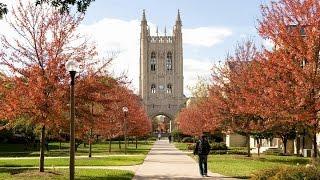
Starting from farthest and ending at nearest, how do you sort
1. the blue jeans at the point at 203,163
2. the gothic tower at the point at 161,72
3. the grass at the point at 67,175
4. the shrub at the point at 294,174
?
1. the gothic tower at the point at 161,72
2. the blue jeans at the point at 203,163
3. the grass at the point at 67,175
4. the shrub at the point at 294,174

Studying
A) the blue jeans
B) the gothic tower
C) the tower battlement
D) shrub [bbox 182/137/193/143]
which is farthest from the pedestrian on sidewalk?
the tower battlement

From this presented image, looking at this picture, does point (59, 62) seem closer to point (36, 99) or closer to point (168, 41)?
point (36, 99)

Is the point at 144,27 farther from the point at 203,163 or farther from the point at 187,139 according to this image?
the point at 203,163

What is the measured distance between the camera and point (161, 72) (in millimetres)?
126500

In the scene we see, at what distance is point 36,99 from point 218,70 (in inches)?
678

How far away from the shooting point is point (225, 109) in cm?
3234

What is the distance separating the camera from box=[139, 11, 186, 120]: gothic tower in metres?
124

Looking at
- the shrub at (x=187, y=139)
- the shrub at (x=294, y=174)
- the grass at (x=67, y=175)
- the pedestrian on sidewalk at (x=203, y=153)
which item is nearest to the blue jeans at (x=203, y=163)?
the pedestrian on sidewalk at (x=203, y=153)

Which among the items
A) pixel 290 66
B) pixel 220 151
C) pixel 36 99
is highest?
pixel 290 66

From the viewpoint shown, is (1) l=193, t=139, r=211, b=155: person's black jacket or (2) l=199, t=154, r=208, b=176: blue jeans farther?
(1) l=193, t=139, r=211, b=155: person's black jacket

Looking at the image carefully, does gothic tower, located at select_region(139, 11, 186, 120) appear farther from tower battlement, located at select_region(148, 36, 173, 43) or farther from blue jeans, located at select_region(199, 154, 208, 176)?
blue jeans, located at select_region(199, 154, 208, 176)

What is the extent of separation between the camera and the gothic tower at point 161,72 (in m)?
124

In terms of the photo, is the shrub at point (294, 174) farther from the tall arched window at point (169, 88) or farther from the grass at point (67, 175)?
the tall arched window at point (169, 88)

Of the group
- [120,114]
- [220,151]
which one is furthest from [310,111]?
[120,114]
